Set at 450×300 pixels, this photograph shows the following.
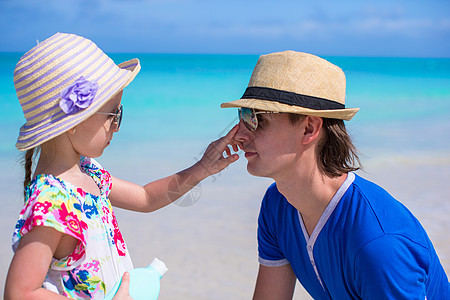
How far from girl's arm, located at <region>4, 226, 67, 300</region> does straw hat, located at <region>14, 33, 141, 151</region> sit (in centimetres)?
40

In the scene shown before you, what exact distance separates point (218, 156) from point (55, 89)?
1.05m

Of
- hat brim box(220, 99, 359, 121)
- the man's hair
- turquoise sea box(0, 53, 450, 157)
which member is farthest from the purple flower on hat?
turquoise sea box(0, 53, 450, 157)

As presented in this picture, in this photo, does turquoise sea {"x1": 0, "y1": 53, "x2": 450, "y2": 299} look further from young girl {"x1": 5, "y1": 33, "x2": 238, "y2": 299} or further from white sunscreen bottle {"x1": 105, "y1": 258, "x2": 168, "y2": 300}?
white sunscreen bottle {"x1": 105, "y1": 258, "x2": 168, "y2": 300}

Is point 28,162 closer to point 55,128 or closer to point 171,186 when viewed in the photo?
point 55,128

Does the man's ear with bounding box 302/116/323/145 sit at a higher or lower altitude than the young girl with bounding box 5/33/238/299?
higher

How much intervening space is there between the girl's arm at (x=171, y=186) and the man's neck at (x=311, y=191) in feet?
1.46

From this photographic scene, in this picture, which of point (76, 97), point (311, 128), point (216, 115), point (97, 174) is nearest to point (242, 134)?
point (311, 128)

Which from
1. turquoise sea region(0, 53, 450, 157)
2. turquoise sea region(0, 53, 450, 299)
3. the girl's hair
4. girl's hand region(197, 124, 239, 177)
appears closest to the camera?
the girl's hair

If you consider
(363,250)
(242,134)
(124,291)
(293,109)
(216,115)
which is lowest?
(124,291)

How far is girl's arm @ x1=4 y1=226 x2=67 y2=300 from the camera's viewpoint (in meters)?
1.83

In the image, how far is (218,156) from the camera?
2785mm

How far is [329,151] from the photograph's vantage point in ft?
7.99

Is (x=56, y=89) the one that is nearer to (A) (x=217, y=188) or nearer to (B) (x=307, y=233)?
(B) (x=307, y=233)

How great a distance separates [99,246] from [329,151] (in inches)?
48.1
